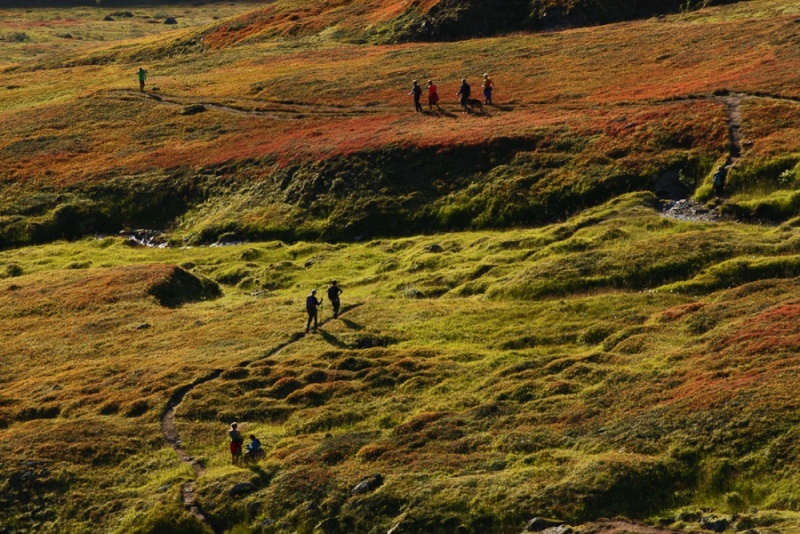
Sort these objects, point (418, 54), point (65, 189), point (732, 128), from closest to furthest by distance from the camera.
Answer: point (732, 128) < point (65, 189) < point (418, 54)

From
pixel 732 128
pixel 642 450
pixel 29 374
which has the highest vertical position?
pixel 732 128

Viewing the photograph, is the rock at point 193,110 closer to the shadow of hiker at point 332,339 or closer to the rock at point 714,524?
the shadow of hiker at point 332,339

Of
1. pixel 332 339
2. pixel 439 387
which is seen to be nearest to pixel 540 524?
pixel 439 387

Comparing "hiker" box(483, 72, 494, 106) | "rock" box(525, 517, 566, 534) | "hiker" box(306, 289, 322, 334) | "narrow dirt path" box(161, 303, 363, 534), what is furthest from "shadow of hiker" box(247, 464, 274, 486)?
"hiker" box(483, 72, 494, 106)

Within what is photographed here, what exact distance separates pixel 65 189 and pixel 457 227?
41438mm

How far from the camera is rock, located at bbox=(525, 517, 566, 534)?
39406mm

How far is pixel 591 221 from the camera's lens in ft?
251

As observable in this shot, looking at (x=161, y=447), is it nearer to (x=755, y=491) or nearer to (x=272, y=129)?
(x=755, y=491)

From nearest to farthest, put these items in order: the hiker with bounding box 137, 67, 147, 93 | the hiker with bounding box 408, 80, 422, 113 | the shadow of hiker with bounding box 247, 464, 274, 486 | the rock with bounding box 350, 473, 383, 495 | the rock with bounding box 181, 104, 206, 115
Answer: the rock with bounding box 350, 473, 383, 495
the shadow of hiker with bounding box 247, 464, 274, 486
the hiker with bounding box 408, 80, 422, 113
the rock with bounding box 181, 104, 206, 115
the hiker with bounding box 137, 67, 147, 93

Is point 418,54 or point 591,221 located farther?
point 418,54

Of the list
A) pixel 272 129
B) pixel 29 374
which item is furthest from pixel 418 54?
pixel 29 374

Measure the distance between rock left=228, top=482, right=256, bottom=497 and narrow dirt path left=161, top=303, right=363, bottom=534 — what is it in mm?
1399

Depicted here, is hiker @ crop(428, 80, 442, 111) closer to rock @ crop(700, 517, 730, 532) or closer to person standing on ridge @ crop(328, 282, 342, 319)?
person standing on ridge @ crop(328, 282, 342, 319)

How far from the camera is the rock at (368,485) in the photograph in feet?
146
